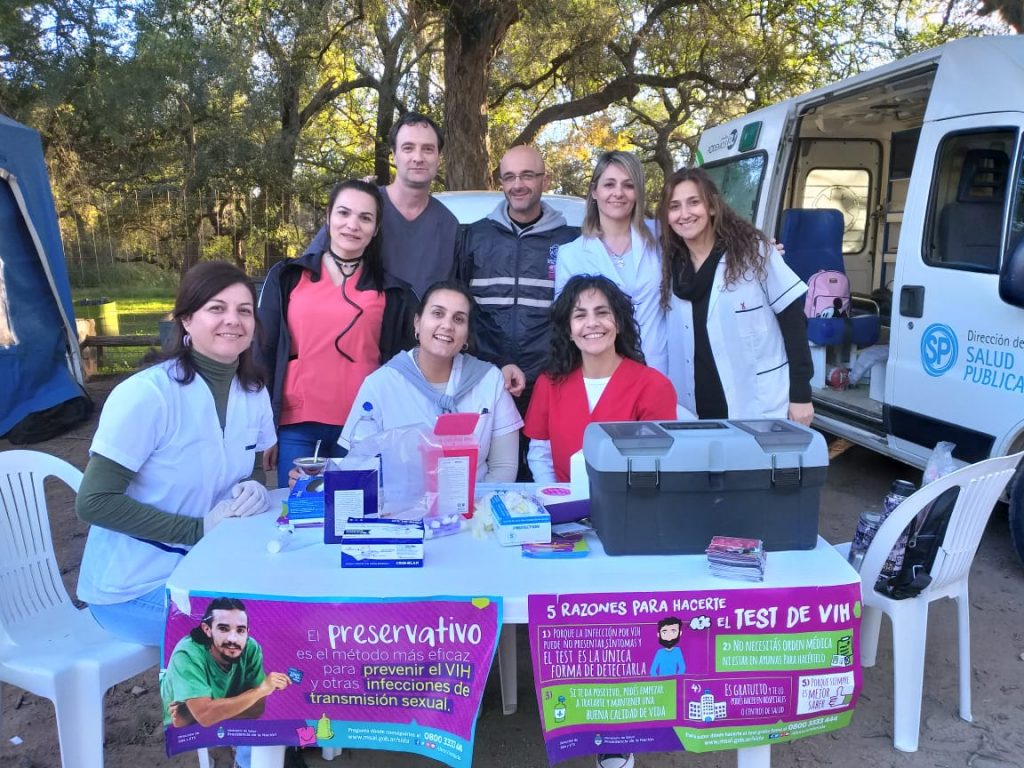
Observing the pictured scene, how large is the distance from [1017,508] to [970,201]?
1556mm

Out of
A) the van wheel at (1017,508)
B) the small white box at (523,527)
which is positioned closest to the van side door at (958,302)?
the van wheel at (1017,508)

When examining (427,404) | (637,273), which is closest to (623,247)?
(637,273)

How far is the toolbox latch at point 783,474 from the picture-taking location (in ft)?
6.11

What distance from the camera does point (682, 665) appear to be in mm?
1771

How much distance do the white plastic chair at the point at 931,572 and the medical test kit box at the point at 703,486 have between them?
614 millimetres

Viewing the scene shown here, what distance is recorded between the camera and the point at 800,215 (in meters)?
6.30

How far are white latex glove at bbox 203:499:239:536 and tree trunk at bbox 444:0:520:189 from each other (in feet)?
22.7

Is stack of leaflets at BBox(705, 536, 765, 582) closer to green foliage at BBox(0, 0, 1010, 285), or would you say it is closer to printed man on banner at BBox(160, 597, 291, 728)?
printed man on banner at BBox(160, 597, 291, 728)

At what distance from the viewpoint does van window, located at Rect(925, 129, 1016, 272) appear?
380 centimetres

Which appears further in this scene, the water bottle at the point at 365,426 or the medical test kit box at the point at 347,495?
the water bottle at the point at 365,426

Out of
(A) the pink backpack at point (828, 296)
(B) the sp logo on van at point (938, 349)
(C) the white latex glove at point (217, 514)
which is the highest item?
(A) the pink backpack at point (828, 296)

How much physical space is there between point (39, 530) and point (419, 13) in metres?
7.48

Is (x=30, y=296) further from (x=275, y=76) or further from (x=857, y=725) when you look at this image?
(x=857, y=725)

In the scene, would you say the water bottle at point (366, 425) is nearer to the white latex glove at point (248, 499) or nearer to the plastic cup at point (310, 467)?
the plastic cup at point (310, 467)
